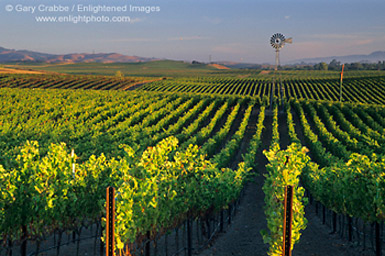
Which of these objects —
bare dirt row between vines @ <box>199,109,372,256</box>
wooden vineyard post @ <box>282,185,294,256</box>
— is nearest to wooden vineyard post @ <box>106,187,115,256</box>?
wooden vineyard post @ <box>282,185,294,256</box>

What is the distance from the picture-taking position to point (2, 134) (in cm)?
2922

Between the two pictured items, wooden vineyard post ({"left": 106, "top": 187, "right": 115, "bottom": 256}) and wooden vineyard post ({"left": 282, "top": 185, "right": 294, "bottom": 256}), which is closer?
wooden vineyard post ({"left": 282, "top": 185, "right": 294, "bottom": 256})

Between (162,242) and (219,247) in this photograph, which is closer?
(219,247)

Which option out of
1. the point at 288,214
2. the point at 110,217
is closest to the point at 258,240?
the point at 288,214

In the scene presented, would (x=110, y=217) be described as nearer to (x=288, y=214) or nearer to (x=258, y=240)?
(x=288, y=214)

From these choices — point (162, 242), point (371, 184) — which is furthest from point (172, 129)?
point (371, 184)

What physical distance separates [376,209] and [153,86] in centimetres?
8072

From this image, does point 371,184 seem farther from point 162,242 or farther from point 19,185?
point 19,185

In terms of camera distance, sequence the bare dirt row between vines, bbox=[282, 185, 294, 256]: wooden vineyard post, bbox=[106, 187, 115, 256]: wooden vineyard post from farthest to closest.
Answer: the bare dirt row between vines, bbox=[106, 187, 115, 256]: wooden vineyard post, bbox=[282, 185, 294, 256]: wooden vineyard post

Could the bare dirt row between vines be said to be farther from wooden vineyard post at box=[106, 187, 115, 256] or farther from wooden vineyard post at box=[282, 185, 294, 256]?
wooden vineyard post at box=[282, 185, 294, 256]

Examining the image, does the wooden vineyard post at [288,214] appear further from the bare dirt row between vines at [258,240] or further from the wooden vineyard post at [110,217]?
the bare dirt row between vines at [258,240]

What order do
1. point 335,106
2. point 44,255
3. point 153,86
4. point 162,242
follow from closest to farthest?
point 44,255 → point 162,242 → point 335,106 → point 153,86

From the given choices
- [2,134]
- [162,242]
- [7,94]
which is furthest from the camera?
[7,94]

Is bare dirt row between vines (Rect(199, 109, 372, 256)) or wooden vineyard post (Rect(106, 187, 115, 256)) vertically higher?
wooden vineyard post (Rect(106, 187, 115, 256))
